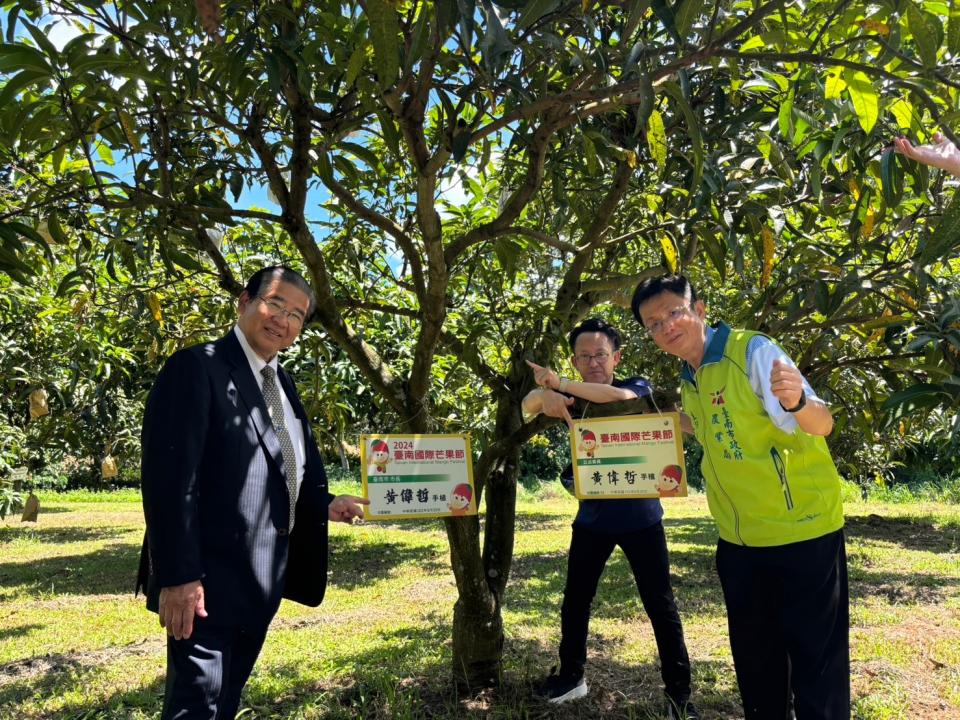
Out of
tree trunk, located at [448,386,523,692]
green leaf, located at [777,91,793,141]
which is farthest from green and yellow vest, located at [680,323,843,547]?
tree trunk, located at [448,386,523,692]

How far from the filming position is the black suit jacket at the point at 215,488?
1669mm

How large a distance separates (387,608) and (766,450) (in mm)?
3677

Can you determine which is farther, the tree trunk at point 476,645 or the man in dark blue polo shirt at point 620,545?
the tree trunk at point 476,645

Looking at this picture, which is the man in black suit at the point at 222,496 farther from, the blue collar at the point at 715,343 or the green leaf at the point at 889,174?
the green leaf at the point at 889,174

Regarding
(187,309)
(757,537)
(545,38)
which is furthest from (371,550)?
(545,38)

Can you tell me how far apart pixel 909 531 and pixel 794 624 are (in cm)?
795

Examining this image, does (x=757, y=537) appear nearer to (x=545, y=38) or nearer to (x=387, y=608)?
(x=545, y=38)

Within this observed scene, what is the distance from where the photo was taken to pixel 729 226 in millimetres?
2105

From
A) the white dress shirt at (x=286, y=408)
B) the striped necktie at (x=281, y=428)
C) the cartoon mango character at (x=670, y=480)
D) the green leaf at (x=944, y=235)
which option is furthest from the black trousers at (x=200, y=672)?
the green leaf at (x=944, y=235)

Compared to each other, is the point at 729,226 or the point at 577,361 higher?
the point at 729,226

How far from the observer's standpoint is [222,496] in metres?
1.78

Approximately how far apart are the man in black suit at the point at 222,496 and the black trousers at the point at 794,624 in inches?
50.3

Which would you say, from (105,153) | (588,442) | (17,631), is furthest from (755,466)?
(17,631)

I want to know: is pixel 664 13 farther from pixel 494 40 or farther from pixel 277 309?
pixel 277 309
